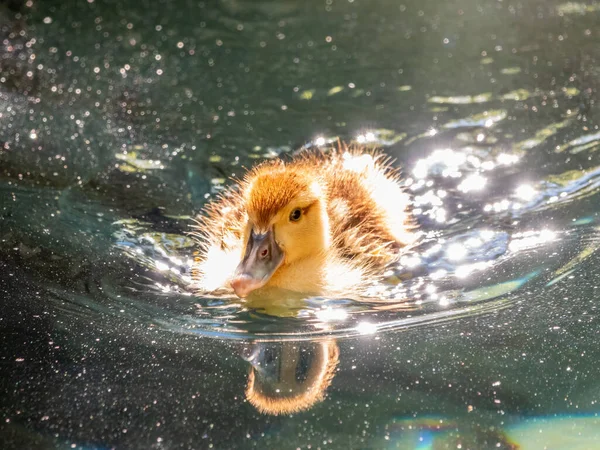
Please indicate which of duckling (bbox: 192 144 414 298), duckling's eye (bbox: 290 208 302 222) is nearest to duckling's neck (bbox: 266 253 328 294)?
duckling (bbox: 192 144 414 298)

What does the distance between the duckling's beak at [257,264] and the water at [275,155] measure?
0.37 ft

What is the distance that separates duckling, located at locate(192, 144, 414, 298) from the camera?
12.3 ft

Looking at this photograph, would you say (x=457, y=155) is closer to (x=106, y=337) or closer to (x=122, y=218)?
(x=122, y=218)

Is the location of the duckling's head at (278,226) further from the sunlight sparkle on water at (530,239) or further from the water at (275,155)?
the sunlight sparkle on water at (530,239)

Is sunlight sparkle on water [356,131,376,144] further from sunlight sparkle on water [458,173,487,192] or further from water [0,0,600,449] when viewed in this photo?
sunlight sparkle on water [458,173,487,192]

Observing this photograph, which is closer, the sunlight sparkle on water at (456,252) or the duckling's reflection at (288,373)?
the duckling's reflection at (288,373)

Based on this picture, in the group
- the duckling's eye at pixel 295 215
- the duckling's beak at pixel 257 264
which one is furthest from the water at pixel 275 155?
the duckling's eye at pixel 295 215

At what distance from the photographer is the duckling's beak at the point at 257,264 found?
3.60 m

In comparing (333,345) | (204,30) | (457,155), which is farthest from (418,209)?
(204,30)

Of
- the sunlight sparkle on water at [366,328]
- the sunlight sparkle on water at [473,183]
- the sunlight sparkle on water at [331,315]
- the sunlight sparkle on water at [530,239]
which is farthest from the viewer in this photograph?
the sunlight sparkle on water at [473,183]

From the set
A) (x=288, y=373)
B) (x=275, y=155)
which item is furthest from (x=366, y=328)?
(x=275, y=155)

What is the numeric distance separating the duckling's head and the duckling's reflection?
0.59 metres

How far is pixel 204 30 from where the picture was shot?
716cm

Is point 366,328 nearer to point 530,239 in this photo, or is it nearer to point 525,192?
point 530,239
